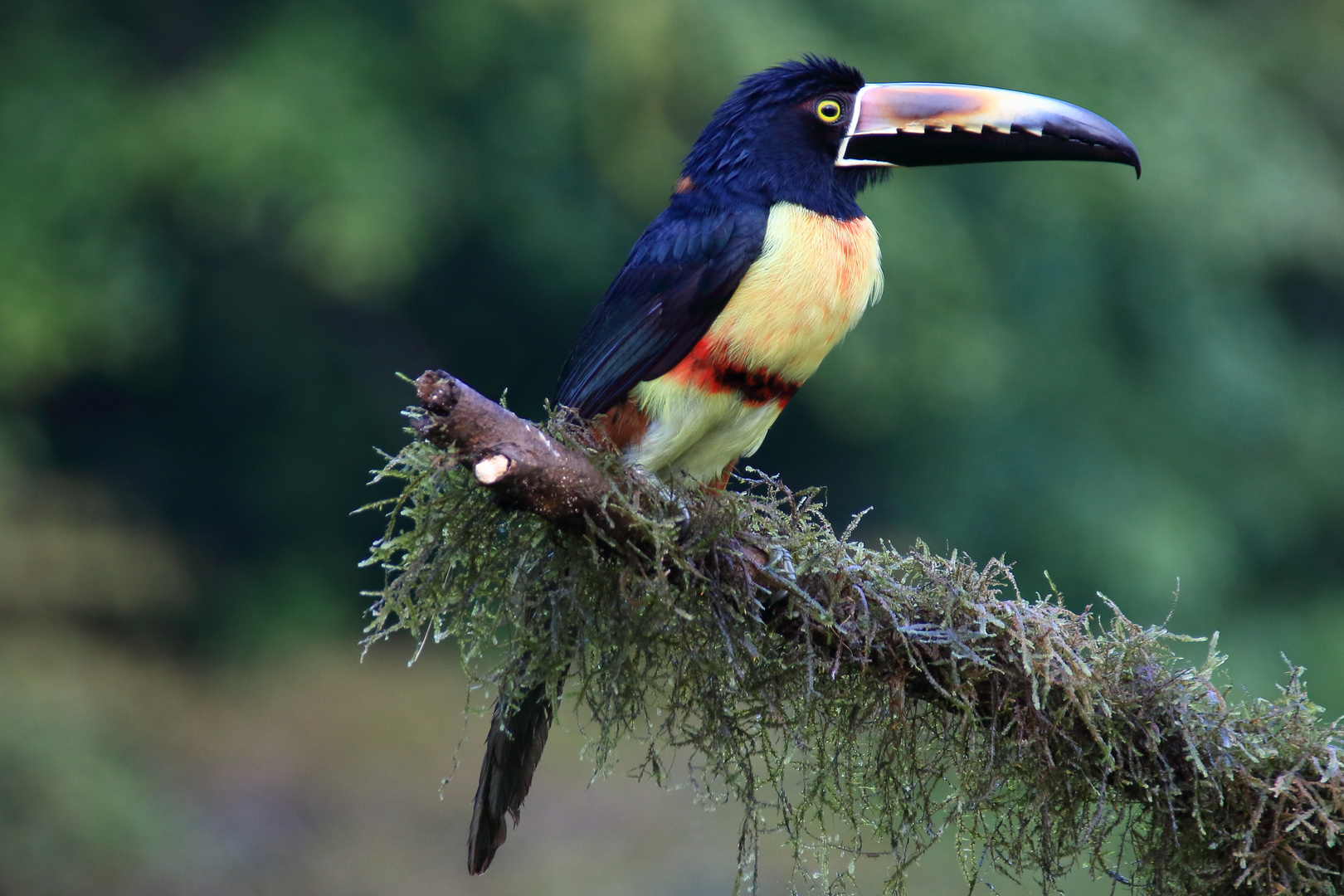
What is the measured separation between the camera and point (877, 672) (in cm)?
194

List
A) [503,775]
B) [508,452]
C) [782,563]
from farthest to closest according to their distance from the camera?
[503,775] → [782,563] → [508,452]

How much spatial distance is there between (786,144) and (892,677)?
1.23 meters

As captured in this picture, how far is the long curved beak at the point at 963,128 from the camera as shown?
2.69 meters

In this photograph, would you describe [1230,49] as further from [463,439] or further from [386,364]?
[463,439]

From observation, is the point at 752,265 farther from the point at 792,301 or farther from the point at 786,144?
the point at 786,144

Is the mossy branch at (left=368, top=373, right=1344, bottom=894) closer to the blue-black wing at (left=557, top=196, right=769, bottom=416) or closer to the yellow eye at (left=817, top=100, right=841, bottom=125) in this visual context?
the blue-black wing at (left=557, top=196, right=769, bottom=416)

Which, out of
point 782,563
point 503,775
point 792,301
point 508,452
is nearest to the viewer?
point 508,452

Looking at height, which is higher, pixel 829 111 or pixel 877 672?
pixel 829 111

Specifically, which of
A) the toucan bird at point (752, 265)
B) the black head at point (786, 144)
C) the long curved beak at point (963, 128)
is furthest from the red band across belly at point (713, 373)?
the long curved beak at point (963, 128)

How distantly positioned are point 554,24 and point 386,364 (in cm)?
197

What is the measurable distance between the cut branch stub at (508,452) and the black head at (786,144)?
3.31ft

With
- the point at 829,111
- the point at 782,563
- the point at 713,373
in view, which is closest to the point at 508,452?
the point at 782,563

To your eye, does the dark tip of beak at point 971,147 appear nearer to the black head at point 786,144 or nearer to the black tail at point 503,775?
the black head at point 786,144

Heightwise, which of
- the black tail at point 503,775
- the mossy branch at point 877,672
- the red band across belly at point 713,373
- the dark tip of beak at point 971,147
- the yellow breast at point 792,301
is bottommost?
the black tail at point 503,775
